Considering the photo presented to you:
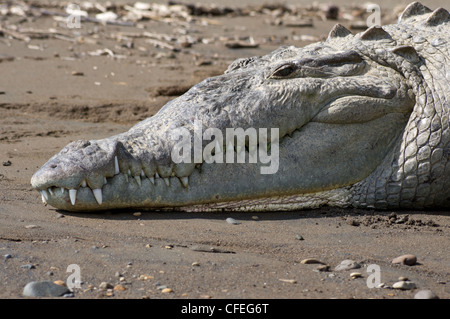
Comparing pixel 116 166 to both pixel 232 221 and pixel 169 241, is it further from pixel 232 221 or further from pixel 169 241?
pixel 232 221

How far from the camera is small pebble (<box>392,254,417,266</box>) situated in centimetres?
419

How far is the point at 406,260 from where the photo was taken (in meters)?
4.19

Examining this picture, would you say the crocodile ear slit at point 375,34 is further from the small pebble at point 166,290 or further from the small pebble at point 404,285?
the small pebble at point 166,290

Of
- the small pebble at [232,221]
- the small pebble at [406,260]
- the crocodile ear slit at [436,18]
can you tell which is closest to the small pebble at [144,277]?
the small pebble at [232,221]

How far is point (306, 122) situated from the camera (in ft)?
16.2

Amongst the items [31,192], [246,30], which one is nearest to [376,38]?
[31,192]

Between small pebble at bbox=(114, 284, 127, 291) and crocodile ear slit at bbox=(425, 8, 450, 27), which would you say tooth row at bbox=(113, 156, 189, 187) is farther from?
crocodile ear slit at bbox=(425, 8, 450, 27)

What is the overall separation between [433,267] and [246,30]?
7826 mm

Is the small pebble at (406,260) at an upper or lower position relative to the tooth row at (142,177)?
lower

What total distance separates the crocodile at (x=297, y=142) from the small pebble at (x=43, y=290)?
1.00 m

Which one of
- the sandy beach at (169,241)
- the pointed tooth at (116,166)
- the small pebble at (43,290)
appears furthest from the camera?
the pointed tooth at (116,166)

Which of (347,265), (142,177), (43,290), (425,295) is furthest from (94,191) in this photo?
(425,295)

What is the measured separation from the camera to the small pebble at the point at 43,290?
352 cm

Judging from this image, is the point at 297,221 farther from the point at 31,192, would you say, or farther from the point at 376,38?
the point at 31,192
